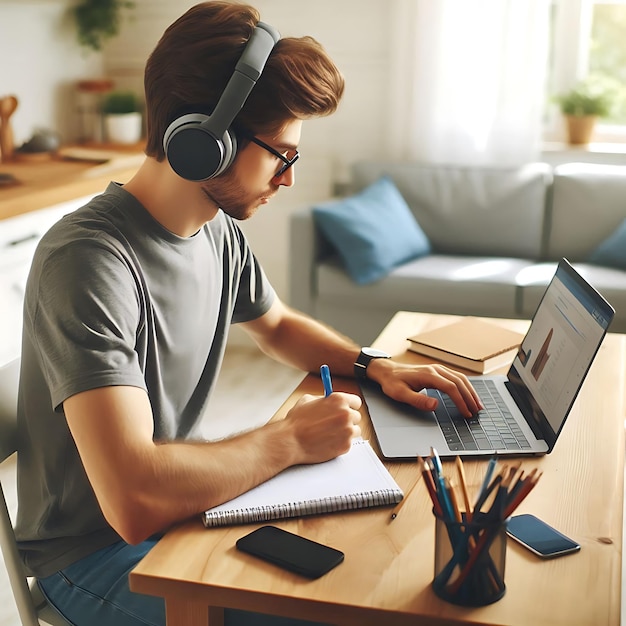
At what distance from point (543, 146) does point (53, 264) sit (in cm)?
336

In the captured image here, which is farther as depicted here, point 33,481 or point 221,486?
point 33,481

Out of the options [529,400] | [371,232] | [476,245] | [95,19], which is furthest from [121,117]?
[529,400]

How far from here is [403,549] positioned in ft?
3.20

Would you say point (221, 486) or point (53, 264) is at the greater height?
point (53, 264)

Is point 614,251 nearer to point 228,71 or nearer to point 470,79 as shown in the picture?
point 470,79

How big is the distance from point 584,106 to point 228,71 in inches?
122

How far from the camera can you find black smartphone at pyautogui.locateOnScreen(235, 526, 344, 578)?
930 millimetres

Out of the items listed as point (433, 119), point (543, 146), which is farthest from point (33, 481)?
point (543, 146)

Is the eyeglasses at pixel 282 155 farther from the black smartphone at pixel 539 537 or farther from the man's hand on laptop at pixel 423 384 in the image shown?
the black smartphone at pixel 539 537

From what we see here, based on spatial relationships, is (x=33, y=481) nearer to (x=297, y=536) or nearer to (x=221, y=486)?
(x=221, y=486)

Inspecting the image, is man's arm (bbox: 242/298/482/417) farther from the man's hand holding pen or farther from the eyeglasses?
the eyeglasses

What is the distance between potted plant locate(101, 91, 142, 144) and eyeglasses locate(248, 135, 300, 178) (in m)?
2.93

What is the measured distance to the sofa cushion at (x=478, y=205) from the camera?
3736 millimetres

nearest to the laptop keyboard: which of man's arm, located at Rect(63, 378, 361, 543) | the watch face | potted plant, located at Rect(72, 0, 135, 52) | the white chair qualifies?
the watch face
